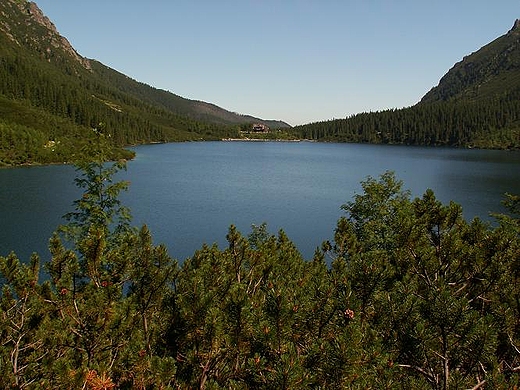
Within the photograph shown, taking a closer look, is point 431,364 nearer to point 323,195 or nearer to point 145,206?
point 145,206

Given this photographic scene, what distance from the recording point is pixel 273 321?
448cm

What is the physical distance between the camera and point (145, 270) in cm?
677

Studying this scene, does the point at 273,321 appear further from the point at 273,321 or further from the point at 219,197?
the point at 219,197

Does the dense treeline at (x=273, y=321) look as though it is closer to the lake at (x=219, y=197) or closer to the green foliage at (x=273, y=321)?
the green foliage at (x=273, y=321)

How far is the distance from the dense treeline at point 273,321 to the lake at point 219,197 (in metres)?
24.6

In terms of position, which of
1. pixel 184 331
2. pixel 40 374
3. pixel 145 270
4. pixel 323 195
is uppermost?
pixel 145 270

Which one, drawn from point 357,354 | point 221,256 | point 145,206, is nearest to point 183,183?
point 145,206

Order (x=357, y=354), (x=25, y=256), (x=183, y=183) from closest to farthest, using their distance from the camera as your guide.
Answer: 1. (x=357, y=354)
2. (x=25, y=256)
3. (x=183, y=183)

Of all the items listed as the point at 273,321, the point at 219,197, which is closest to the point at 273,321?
the point at 273,321

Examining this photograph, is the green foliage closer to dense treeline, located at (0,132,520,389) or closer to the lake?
dense treeline, located at (0,132,520,389)

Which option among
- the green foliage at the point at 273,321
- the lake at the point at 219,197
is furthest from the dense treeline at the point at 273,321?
the lake at the point at 219,197

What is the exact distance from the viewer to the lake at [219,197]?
37.0m

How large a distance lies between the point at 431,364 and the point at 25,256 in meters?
30.0

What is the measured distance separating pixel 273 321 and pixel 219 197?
53123 mm
